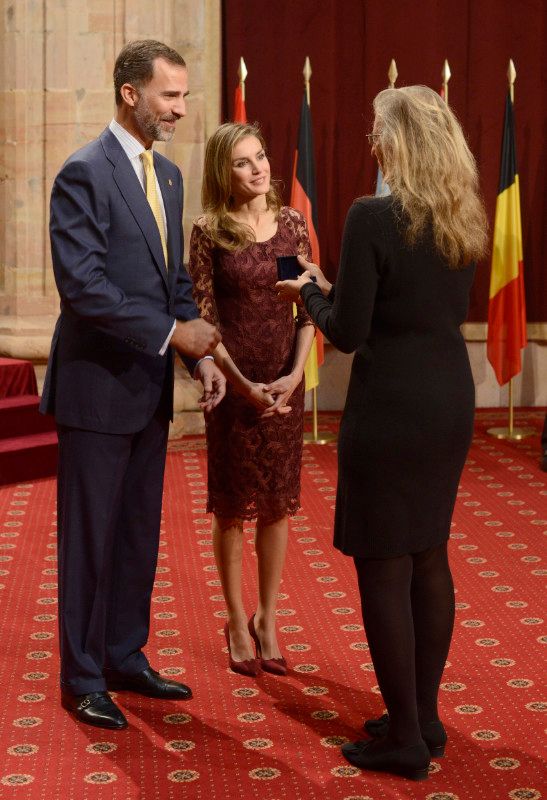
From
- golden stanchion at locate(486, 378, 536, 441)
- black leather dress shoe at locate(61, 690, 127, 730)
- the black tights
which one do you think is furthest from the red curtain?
the black tights

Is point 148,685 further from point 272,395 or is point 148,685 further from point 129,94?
point 129,94

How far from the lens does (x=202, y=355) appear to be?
3.34 m

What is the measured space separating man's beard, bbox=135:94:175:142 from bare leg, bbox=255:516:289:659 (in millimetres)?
1285

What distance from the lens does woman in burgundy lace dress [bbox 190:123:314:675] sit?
12.3 feet

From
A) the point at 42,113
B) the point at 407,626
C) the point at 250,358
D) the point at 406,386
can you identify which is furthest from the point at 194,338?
the point at 42,113

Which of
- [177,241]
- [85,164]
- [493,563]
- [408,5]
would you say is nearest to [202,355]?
[177,241]

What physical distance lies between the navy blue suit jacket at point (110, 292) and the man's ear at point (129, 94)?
0.11m

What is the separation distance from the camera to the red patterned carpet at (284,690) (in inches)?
122

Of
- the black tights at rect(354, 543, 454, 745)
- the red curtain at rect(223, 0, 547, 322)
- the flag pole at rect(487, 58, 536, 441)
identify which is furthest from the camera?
the red curtain at rect(223, 0, 547, 322)

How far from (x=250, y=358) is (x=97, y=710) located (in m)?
Answer: 1.16

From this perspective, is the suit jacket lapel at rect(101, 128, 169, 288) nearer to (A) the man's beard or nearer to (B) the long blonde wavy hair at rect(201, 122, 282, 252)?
(A) the man's beard

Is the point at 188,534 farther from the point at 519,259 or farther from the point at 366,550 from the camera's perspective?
the point at 519,259

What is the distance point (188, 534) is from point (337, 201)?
12.5ft

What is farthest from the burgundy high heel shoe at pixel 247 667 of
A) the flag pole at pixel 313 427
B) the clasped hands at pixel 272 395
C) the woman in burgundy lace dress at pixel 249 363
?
the flag pole at pixel 313 427
